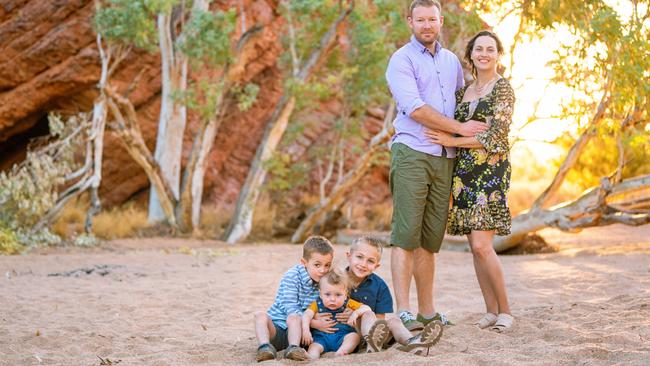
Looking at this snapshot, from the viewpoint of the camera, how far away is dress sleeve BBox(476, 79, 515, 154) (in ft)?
16.1

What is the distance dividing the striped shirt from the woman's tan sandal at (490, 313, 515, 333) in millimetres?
1186

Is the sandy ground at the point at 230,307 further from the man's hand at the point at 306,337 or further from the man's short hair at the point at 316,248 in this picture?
the man's short hair at the point at 316,248

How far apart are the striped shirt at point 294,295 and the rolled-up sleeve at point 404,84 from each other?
3.84 feet

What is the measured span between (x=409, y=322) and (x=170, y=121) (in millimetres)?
11126

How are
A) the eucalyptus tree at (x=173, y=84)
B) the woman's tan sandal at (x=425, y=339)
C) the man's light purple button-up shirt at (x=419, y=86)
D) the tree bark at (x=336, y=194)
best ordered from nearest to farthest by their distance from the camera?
the woman's tan sandal at (x=425, y=339) → the man's light purple button-up shirt at (x=419, y=86) → the eucalyptus tree at (x=173, y=84) → the tree bark at (x=336, y=194)

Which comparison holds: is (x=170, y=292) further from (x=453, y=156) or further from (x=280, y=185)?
(x=280, y=185)

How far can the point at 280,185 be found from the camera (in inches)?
600

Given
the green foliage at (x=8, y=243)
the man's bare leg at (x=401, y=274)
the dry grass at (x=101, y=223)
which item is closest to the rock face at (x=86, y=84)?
the dry grass at (x=101, y=223)

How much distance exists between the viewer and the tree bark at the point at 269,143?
48.8ft

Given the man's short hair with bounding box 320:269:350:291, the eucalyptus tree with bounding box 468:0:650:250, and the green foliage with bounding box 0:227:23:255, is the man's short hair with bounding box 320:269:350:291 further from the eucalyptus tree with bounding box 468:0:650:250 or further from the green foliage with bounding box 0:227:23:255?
the green foliage with bounding box 0:227:23:255

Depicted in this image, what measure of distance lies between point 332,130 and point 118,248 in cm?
679

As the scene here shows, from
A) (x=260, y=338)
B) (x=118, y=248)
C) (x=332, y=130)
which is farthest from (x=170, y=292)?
(x=332, y=130)

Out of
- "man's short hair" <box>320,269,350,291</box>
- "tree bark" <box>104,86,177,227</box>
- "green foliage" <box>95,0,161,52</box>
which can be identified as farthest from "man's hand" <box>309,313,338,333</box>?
"green foliage" <box>95,0,161,52</box>

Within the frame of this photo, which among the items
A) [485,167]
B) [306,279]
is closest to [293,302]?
[306,279]
